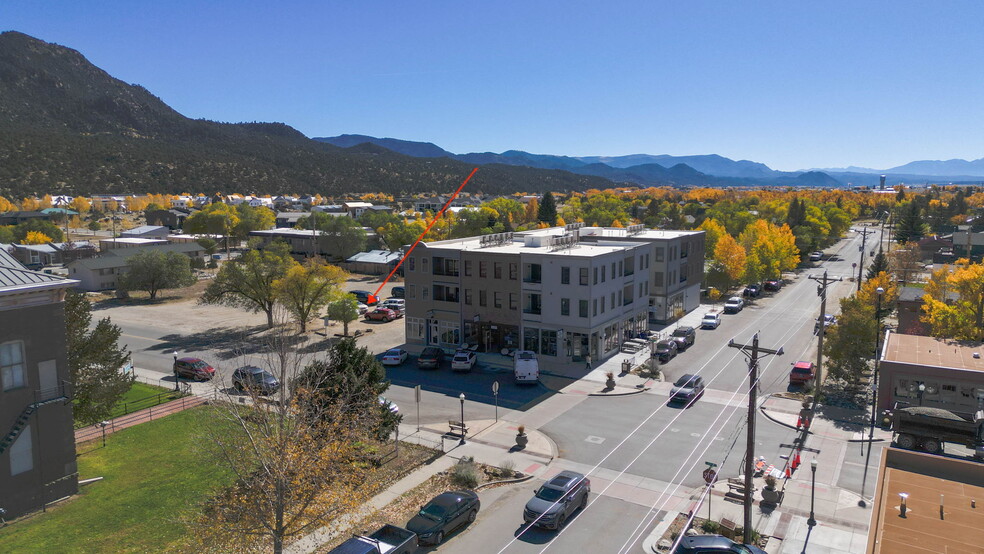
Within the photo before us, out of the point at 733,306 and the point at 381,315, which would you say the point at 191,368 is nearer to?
the point at 381,315

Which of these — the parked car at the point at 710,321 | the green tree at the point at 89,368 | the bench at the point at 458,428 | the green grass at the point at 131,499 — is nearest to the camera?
the green grass at the point at 131,499

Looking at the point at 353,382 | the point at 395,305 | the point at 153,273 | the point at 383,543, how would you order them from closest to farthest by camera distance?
1. the point at 383,543
2. the point at 353,382
3. the point at 395,305
4. the point at 153,273

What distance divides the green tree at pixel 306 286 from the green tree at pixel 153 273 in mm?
27898

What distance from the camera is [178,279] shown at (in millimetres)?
71812

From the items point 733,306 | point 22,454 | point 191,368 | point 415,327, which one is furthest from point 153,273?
point 733,306

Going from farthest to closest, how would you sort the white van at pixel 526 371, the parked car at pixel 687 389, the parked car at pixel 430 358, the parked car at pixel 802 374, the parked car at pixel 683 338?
the parked car at pixel 683 338 → the parked car at pixel 430 358 → the white van at pixel 526 371 → the parked car at pixel 802 374 → the parked car at pixel 687 389

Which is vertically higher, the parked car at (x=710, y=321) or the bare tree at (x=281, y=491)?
the bare tree at (x=281, y=491)

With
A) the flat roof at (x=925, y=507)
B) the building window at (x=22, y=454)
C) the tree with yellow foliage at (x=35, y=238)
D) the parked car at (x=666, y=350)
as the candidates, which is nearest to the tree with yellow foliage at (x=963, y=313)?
the parked car at (x=666, y=350)

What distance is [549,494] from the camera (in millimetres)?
21891

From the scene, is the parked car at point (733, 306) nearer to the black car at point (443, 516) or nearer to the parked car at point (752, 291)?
the parked car at point (752, 291)

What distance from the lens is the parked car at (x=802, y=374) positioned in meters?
38.3

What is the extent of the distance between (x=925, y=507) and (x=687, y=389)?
18.2 m

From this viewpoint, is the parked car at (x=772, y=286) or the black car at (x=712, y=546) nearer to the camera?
the black car at (x=712, y=546)

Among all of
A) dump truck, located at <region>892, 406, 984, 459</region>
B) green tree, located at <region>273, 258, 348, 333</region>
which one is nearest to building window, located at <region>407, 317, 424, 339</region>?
green tree, located at <region>273, 258, 348, 333</region>
